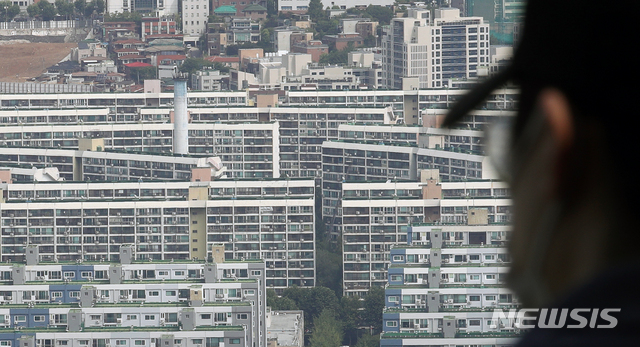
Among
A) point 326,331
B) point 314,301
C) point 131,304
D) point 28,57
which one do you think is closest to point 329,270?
point 314,301

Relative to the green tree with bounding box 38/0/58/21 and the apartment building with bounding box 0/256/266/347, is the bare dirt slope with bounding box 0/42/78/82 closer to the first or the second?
the green tree with bounding box 38/0/58/21

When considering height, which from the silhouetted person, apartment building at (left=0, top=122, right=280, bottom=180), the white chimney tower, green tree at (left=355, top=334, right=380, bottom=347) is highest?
the silhouetted person

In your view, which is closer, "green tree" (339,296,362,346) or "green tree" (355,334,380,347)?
"green tree" (355,334,380,347)

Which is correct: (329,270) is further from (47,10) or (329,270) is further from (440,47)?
(47,10)

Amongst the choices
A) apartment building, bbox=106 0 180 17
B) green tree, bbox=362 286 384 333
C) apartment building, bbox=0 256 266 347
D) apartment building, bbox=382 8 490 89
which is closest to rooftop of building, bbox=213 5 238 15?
apartment building, bbox=106 0 180 17

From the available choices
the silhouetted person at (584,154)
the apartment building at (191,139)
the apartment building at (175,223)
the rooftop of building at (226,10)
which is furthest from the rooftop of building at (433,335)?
the rooftop of building at (226,10)

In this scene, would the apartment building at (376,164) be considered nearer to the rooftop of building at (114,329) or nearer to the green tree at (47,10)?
the rooftop of building at (114,329)

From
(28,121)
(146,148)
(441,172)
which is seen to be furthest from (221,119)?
(441,172)
